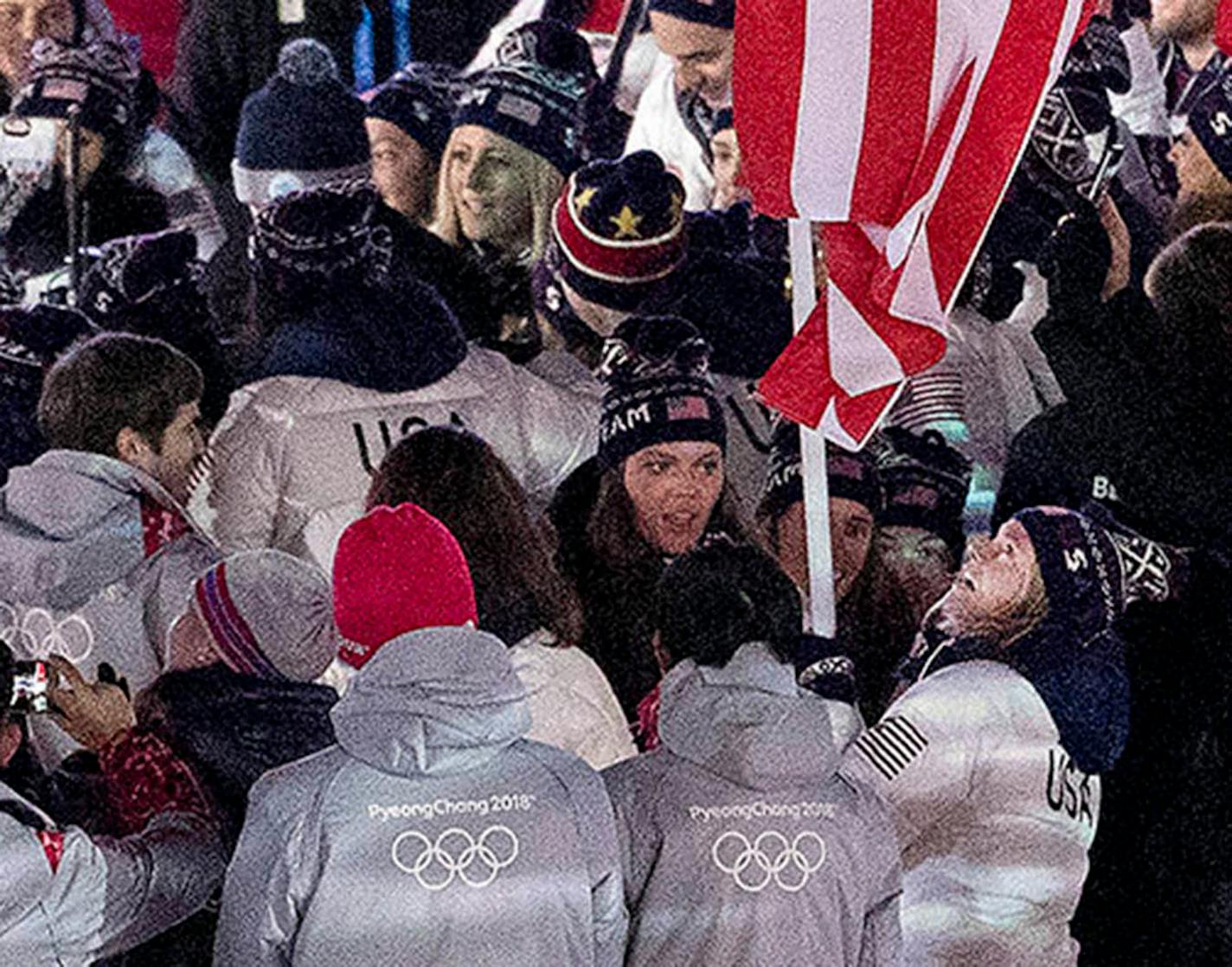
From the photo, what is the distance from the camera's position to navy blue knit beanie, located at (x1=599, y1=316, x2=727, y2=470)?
20.0 ft

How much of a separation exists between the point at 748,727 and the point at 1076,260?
2.78 m

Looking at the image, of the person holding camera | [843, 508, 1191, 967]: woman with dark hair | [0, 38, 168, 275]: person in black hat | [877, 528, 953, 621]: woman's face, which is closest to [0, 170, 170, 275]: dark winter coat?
[0, 38, 168, 275]: person in black hat

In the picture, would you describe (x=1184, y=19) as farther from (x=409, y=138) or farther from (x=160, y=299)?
(x=160, y=299)

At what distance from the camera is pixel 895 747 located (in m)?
5.23

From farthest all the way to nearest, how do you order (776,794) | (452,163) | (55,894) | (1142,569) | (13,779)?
(452,163) < (1142,569) < (13,779) < (776,794) < (55,894)

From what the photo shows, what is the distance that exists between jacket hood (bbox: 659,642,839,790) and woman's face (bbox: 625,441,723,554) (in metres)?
1.60

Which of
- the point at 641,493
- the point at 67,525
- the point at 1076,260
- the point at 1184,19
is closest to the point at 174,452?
the point at 67,525

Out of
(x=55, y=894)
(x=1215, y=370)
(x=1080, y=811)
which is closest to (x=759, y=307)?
(x=1215, y=370)

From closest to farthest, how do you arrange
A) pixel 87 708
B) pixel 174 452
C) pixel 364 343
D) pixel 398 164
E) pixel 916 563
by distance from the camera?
pixel 87 708
pixel 174 452
pixel 364 343
pixel 916 563
pixel 398 164

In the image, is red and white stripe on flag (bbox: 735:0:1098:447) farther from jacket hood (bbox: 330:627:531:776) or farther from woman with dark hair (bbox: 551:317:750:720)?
jacket hood (bbox: 330:627:531:776)

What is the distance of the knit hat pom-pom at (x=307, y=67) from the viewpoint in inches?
274

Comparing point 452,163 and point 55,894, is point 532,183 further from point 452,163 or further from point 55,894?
point 55,894

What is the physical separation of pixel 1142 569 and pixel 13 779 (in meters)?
2.43

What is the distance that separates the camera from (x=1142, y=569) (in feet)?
19.1
